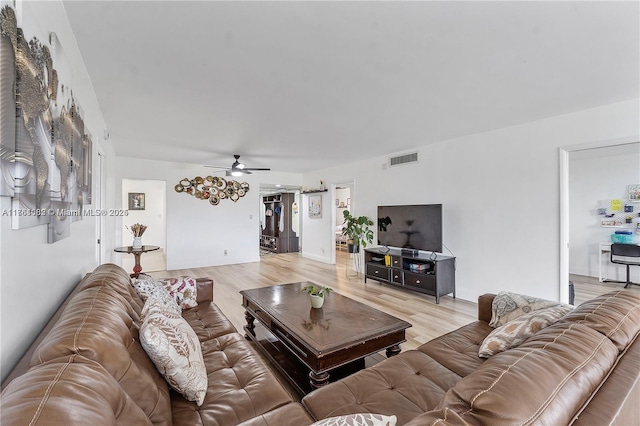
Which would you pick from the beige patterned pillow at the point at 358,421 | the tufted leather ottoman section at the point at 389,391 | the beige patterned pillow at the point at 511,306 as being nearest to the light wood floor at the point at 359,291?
the beige patterned pillow at the point at 511,306

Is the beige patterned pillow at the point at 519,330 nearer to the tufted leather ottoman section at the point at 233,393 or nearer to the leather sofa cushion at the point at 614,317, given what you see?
the leather sofa cushion at the point at 614,317

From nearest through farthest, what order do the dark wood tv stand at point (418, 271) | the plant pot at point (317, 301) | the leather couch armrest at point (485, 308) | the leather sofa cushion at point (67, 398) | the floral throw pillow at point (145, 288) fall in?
the leather sofa cushion at point (67, 398) < the floral throw pillow at point (145, 288) < the leather couch armrest at point (485, 308) < the plant pot at point (317, 301) < the dark wood tv stand at point (418, 271)

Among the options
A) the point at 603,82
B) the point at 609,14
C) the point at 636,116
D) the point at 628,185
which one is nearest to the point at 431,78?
the point at 609,14

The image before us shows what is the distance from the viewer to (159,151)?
5039 mm

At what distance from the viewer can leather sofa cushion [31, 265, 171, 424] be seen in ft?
2.74

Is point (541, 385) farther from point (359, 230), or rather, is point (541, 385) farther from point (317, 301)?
point (359, 230)

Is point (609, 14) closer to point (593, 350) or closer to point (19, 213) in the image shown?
point (593, 350)

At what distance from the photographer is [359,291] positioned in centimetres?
454

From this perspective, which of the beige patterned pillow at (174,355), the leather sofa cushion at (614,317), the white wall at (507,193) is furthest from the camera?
the white wall at (507,193)

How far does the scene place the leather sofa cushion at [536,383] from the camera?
0.61 meters

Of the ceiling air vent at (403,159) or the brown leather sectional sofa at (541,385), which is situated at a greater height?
the ceiling air vent at (403,159)

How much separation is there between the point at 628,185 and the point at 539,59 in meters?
4.84

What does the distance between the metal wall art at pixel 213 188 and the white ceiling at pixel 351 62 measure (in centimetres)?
267

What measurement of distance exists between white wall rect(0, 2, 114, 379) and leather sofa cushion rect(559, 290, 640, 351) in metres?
1.97
